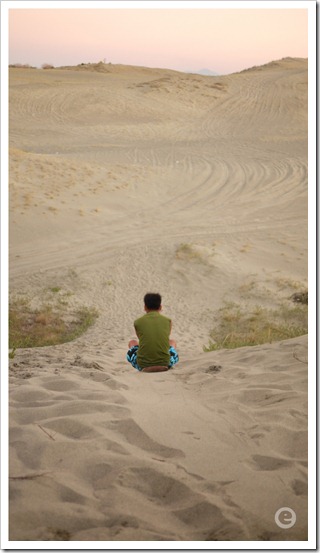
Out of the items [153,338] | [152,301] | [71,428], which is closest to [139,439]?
[71,428]

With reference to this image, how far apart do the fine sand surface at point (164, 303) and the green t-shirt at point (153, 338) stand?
25 cm

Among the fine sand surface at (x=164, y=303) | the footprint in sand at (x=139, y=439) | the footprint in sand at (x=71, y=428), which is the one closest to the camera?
the fine sand surface at (x=164, y=303)

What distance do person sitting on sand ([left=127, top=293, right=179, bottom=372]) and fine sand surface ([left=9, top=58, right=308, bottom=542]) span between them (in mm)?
243

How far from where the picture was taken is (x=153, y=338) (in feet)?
16.7

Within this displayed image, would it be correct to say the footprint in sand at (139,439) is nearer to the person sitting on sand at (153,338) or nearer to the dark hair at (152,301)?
the person sitting on sand at (153,338)

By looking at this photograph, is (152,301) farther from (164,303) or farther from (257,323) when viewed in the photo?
(164,303)

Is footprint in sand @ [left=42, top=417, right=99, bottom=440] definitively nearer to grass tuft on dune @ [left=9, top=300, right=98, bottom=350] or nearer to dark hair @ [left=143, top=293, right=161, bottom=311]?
dark hair @ [left=143, top=293, right=161, bottom=311]

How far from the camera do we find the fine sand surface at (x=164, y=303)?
274cm

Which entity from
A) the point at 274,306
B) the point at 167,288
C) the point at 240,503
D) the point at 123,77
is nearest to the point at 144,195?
the point at 167,288

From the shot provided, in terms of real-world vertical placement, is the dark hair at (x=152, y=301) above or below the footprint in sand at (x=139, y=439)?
above

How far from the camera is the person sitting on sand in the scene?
200 inches

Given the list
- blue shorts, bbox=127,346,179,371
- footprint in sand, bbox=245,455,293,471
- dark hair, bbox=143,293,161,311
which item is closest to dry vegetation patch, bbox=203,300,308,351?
blue shorts, bbox=127,346,179,371

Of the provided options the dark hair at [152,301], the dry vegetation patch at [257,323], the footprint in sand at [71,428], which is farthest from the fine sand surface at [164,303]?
the dark hair at [152,301]

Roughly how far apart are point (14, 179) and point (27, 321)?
7430mm
